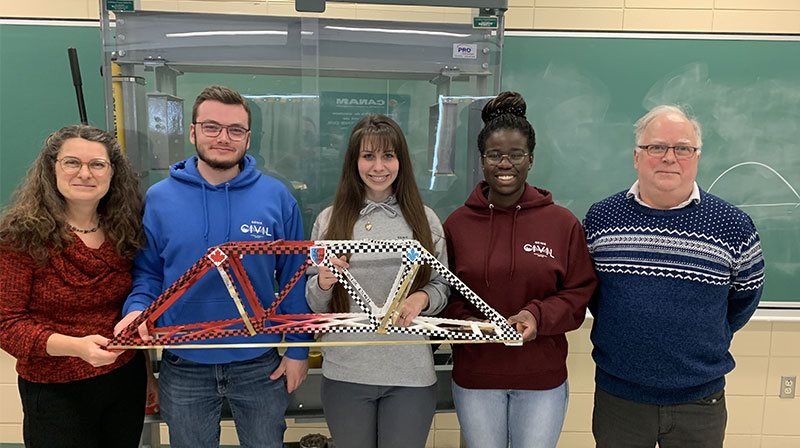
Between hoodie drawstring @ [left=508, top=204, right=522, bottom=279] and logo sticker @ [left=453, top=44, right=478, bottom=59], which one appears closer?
hoodie drawstring @ [left=508, top=204, right=522, bottom=279]

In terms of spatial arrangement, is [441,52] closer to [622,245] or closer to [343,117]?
[343,117]

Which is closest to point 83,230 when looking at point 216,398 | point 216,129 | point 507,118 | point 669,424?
point 216,129

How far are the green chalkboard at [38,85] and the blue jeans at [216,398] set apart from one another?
4.87ft

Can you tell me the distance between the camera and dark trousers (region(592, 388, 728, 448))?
168cm

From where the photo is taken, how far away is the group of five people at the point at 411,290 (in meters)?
1.60

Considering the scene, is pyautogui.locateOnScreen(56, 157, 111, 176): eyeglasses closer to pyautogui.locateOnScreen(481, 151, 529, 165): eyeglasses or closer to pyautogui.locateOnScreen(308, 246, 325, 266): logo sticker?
pyautogui.locateOnScreen(308, 246, 325, 266): logo sticker

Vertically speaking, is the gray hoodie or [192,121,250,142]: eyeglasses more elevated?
[192,121,250,142]: eyeglasses

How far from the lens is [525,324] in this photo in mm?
1575

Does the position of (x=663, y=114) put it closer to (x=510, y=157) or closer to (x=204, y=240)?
(x=510, y=157)

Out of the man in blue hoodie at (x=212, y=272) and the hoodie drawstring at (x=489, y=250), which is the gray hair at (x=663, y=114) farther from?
the man in blue hoodie at (x=212, y=272)

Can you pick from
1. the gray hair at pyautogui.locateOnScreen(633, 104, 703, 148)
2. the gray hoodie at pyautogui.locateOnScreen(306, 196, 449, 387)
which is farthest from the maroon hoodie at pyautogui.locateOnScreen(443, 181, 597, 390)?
the gray hair at pyautogui.locateOnScreen(633, 104, 703, 148)

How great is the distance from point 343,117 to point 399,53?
1.17ft

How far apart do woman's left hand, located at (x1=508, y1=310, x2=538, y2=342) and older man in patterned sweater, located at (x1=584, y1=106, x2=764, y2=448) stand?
0.31 meters

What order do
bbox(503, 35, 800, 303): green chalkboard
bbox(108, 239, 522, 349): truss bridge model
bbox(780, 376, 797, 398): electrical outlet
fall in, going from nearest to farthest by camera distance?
1. bbox(108, 239, 522, 349): truss bridge model
2. bbox(503, 35, 800, 303): green chalkboard
3. bbox(780, 376, 797, 398): electrical outlet
